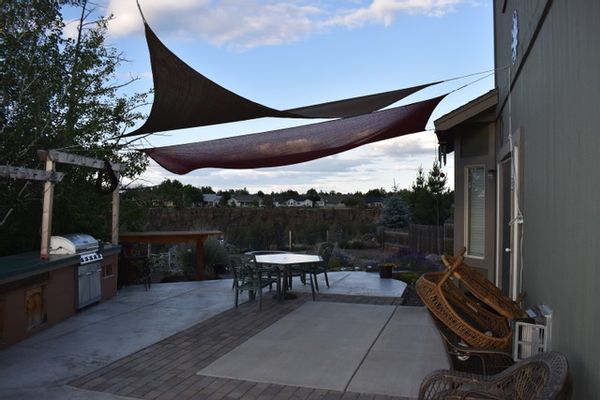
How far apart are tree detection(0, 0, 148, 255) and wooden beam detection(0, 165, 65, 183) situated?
0.39 metres

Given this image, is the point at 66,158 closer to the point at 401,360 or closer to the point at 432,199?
the point at 401,360

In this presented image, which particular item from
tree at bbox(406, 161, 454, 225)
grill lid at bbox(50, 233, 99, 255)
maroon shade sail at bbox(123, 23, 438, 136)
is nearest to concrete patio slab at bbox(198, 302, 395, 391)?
maroon shade sail at bbox(123, 23, 438, 136)

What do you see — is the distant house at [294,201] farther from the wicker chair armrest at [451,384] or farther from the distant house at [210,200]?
the wicker chair armrest at [451,384]

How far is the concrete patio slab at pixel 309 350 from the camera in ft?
13.4

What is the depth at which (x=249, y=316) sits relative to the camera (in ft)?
20.9

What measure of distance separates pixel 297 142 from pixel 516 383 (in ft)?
11.5

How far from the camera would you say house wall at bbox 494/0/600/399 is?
1884 mm

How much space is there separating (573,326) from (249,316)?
185 inches

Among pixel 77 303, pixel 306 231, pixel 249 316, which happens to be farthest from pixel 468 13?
pixel 306 231

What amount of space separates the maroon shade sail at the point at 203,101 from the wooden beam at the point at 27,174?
1839mm

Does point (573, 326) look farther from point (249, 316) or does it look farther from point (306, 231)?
point (306, 231)

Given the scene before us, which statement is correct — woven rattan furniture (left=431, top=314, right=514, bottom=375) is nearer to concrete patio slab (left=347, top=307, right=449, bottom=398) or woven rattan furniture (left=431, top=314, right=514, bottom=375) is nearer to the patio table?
concrete patio slab (left=347, top=307, right=449, bottom=398)

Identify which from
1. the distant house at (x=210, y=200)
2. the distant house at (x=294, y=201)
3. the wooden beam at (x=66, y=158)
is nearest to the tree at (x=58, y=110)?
the wooden beam at (x=66, y=158)

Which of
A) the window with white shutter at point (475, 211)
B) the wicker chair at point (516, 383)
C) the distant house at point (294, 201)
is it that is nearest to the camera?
the wicker chair at point (516, 383)
